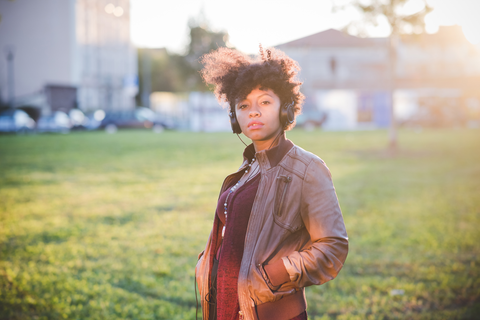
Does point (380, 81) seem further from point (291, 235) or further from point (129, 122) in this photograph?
point (291, 235)

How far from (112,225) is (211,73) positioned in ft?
21.4

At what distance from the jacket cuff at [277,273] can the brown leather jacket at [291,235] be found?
0.06ft

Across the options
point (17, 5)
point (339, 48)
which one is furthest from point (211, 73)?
point (17, 5)

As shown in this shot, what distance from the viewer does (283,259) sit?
1.77 m

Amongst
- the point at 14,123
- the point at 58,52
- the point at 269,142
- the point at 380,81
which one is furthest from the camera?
the point at 58,52

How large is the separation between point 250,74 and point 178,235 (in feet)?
18.7

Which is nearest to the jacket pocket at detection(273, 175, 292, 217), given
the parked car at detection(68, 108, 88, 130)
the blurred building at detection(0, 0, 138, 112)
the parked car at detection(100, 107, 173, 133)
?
the parked car at detection(100, 107, 173, 133)

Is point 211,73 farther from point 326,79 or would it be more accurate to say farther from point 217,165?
point 326,79

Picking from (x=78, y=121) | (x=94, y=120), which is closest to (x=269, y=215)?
(x=78, y=121)

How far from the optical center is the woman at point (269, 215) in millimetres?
1787

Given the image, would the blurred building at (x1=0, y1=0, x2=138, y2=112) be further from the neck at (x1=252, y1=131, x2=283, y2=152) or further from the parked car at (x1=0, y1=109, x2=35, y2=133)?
the neck at (x1=252, y1=131, x2=283, y2=152)

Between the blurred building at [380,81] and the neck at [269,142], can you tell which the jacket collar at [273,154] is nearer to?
the neck at [269,142]

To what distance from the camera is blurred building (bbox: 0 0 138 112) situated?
137 ft

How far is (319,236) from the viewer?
1786 mm
